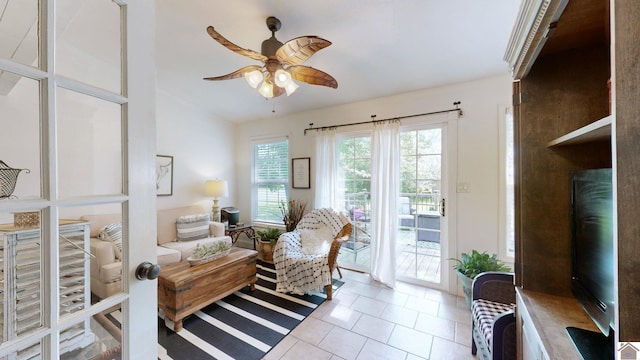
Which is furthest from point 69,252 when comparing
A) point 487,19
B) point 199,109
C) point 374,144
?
point 199,109

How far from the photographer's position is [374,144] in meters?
3.06

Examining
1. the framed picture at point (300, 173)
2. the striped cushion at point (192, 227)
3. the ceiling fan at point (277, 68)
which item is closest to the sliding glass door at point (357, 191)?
the framed picture at point (300, 173)

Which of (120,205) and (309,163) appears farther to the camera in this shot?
(309,163)

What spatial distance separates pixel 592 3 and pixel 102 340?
6.23 ft

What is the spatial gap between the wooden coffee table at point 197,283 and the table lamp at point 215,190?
1518 millimetres

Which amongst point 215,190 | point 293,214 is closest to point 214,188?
point 215,190

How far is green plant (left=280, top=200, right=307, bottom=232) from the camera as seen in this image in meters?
3.61

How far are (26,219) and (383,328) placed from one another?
7.51ft

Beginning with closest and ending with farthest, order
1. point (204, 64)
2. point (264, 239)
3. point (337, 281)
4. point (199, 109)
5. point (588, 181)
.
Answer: point (588, 181), point (204, 64), point (337, 281), point (264, 239), point (199, 109)

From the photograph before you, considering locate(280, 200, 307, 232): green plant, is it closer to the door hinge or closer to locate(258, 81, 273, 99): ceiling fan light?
locate(258, 81, 273, 99): ceiling fan light

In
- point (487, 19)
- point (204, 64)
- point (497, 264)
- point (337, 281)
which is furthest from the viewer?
point (337, 281)

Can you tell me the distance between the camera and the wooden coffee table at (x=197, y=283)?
202cm

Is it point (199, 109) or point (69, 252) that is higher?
point (199, 109)

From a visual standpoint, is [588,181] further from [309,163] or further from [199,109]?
[199,109]
